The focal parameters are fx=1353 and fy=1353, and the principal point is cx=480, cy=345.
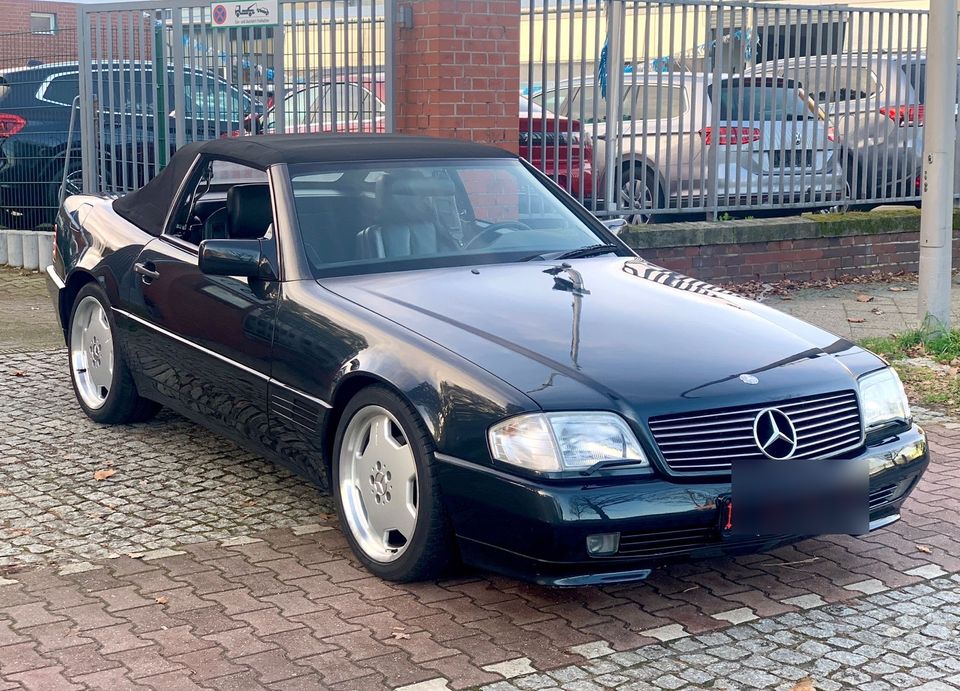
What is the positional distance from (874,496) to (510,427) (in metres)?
1.31

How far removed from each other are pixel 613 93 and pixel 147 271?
18.3 ft

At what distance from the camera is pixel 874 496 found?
14.8 feet

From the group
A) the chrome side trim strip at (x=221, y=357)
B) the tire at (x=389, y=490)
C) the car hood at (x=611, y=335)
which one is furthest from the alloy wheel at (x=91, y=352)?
the tire at (x=389, y=490)

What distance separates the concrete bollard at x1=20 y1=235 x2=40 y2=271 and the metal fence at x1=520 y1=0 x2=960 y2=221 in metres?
4.79

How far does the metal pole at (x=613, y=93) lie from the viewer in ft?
35.1

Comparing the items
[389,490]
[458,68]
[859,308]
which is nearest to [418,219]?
[389,490]

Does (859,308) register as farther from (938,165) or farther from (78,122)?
(78,122)

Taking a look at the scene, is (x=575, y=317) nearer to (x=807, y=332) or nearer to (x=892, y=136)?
(x=807, y=332)

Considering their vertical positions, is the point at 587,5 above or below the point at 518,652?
above

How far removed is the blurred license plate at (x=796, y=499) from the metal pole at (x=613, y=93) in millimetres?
→ 6758

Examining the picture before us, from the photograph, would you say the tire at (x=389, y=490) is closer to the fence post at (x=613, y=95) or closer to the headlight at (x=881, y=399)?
the headlight at (x=881, y=399)

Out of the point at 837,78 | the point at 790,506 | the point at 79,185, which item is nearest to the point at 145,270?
the point at 790,506

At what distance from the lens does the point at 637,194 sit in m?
11.1

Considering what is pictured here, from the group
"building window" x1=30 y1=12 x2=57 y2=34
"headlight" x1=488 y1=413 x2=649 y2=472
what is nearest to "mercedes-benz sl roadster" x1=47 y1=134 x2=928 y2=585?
"headlight" x1=488 y1=413 x2=649 y2=472
